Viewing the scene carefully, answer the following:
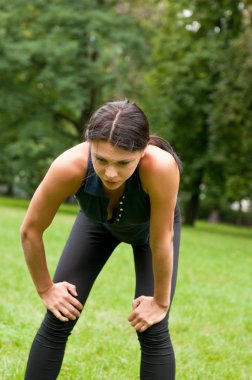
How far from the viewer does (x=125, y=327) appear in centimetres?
493

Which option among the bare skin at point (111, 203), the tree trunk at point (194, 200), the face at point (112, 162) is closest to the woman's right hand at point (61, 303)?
the bare skin at point (111, 203)

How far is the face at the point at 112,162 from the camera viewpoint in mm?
2232

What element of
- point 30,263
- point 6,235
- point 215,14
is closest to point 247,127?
point 6,235

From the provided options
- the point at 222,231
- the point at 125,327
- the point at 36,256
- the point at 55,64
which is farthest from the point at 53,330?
the point at 222,231

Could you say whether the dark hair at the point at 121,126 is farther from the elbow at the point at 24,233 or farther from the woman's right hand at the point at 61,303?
the woman's right hand at the point at 61,303

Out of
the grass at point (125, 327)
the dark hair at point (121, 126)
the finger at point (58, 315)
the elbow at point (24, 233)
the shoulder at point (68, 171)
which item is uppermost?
the dark hair at point (121, 126)

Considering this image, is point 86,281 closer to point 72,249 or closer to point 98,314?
point 72,249

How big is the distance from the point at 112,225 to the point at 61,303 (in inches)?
17.6

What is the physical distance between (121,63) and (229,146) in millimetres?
5455

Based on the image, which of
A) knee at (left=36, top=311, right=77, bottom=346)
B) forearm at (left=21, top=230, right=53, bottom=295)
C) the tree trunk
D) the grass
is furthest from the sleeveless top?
the tree trunk

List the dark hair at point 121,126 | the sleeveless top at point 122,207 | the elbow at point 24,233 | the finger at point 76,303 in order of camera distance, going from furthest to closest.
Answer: the finger at point 76,303, the elbow at point 24,233, the sleeveless top at point 122,207, the dark hair at point 121,126

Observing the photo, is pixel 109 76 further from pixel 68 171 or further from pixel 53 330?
pixel 68 171

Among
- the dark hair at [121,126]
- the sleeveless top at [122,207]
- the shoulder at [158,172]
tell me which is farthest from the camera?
the sleeveless top at [122,207]

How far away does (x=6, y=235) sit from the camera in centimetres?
1142
